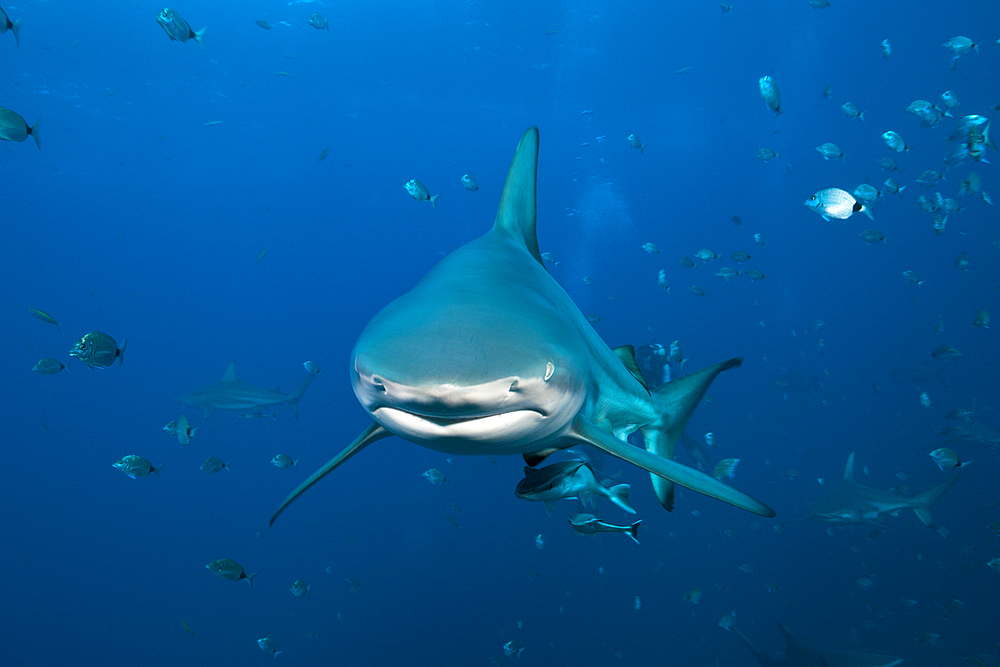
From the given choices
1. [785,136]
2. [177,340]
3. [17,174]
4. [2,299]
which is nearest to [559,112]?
[785,136]

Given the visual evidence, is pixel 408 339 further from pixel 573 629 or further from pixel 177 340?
pixel 177 340

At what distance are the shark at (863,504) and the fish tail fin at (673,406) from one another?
7074mm

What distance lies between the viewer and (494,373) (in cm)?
146

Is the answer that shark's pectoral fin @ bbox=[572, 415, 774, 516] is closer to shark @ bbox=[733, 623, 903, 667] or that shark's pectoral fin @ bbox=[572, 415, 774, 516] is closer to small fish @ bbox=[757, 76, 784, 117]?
shark @ bbox=[733, 623, 903, 667]

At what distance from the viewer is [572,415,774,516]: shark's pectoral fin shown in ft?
6.19

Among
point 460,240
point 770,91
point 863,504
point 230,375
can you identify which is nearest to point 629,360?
point 770,91

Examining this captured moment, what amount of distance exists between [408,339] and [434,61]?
93.8 feet

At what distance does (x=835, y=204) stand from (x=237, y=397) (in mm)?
12790

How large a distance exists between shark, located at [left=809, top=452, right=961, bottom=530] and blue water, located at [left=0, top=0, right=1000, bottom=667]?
2.27 meters

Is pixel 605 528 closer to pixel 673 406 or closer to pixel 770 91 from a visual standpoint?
pixel 673 406

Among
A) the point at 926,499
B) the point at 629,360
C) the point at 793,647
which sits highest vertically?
the point at 629,360

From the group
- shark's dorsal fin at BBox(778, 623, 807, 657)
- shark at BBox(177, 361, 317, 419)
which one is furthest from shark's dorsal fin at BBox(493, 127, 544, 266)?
shark at BBox(177, 361, 317, 419)

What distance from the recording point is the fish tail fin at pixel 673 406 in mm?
3084

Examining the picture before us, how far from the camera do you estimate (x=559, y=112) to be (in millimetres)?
30469
